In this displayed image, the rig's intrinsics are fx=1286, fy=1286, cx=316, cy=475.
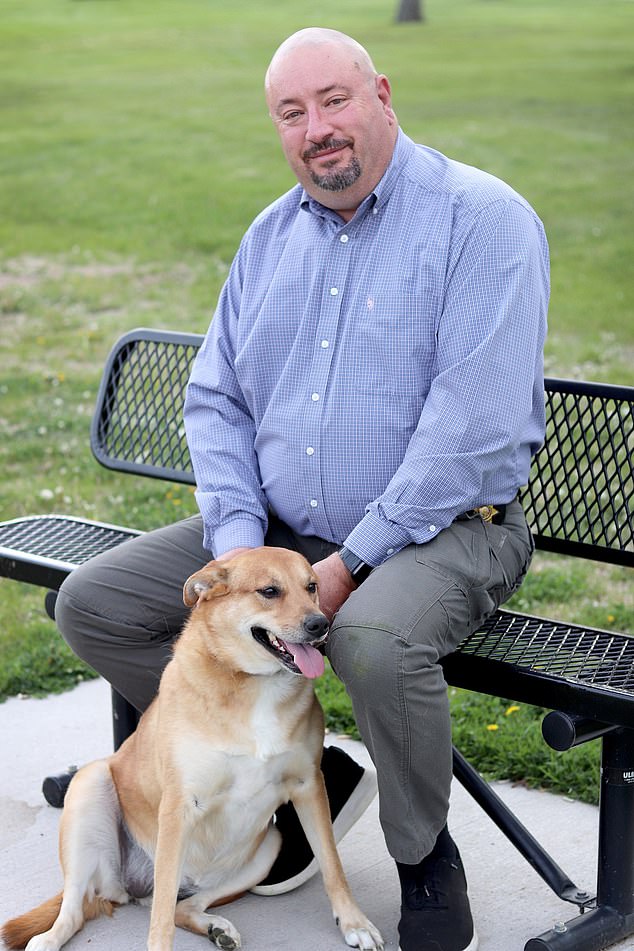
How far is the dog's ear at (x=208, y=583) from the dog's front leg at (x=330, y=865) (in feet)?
1.72

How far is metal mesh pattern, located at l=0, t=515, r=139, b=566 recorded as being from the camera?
3975 mm

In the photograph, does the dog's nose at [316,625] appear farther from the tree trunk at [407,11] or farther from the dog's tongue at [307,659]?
the tree trunk at [407,11]

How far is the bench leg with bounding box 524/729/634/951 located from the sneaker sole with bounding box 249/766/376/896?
25.2 inches

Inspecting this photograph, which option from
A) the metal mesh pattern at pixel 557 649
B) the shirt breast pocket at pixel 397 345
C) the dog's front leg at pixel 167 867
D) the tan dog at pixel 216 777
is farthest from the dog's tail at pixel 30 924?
the shirt breast pocket at pixel 397 345

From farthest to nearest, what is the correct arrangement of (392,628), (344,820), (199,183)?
(199,183) < (344,820) < (392,628)

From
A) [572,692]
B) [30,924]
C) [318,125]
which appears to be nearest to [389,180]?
[318,125]

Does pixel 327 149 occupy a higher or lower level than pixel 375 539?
higher

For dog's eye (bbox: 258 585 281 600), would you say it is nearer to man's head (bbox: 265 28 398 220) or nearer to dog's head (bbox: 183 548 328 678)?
dog's head (bbox: 183 548 328 678)

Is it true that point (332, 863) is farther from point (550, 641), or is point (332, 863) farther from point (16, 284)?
point (16, 284)

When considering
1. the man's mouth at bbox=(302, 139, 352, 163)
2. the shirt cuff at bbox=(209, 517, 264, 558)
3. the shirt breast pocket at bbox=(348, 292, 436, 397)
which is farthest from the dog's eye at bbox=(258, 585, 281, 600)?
the man's mouth at bbox=(302, 139, 352, 163)

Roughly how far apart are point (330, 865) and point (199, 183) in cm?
1084

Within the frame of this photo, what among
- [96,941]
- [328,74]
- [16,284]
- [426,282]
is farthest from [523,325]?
[16,284]

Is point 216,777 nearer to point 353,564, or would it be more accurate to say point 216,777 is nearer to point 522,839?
point 353,564

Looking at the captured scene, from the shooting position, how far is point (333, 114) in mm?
3373
